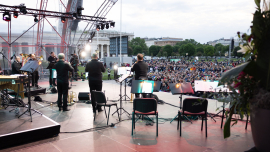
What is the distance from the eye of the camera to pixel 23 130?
4.07 m

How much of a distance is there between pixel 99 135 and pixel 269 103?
12.1 ft

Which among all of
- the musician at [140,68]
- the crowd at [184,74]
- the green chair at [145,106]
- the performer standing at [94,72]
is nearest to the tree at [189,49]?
the crowd at [184,74]

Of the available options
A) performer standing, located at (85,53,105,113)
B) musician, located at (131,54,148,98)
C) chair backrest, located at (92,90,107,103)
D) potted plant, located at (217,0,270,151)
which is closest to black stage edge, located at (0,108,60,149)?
chair backrest, located at (92,90,107,103)

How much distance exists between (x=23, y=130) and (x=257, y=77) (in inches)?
171

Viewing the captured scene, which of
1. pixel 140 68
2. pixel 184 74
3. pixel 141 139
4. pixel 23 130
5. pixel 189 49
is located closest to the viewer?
pixel 23 130

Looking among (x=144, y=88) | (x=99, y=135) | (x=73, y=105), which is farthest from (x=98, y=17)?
(x=99, y=135)

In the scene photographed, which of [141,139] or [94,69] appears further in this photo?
[94,69]

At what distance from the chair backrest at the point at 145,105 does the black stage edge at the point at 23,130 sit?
1.88 m

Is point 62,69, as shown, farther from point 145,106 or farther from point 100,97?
point 145,106

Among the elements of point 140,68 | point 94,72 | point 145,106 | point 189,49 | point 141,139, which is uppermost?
point 189,49

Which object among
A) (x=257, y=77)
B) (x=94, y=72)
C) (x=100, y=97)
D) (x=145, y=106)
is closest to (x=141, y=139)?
(x=145, y=106)

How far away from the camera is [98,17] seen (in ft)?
48.1

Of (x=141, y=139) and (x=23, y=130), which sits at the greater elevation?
(x=23, y=130)

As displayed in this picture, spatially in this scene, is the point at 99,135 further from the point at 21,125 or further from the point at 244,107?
the point at 244,107
